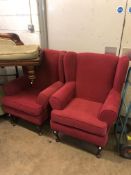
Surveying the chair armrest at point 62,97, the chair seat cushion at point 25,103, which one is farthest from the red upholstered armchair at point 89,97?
the chair seat cushion at point 25,103

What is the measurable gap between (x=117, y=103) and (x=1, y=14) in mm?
2266

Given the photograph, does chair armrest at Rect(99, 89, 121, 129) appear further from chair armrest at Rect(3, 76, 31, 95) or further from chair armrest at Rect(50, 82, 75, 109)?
chair armrest at Rect(3, 76, 31, 95)

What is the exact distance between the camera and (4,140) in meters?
2.05

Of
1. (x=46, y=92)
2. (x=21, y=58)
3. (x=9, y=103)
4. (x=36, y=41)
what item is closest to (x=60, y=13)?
(x=36, y=41)

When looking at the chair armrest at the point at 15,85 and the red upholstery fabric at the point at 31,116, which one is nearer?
the red upholstery fabric at the point at 31,116

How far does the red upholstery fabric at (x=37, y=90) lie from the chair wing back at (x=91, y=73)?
148 millimetres

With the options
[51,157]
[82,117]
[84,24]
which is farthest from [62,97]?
[84,24]

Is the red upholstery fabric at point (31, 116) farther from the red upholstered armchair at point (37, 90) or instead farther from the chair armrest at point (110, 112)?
the chair armrest at point (110, 112)

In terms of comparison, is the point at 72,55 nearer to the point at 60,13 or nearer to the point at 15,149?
the point at 60,13

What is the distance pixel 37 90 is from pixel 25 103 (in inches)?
17.1

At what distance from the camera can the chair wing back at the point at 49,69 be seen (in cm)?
220

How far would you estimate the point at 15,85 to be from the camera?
7.36 feet

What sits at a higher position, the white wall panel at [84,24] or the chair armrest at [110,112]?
the white wall panel at [84,24]

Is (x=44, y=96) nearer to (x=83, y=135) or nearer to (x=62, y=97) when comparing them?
(x=62, y=97)
